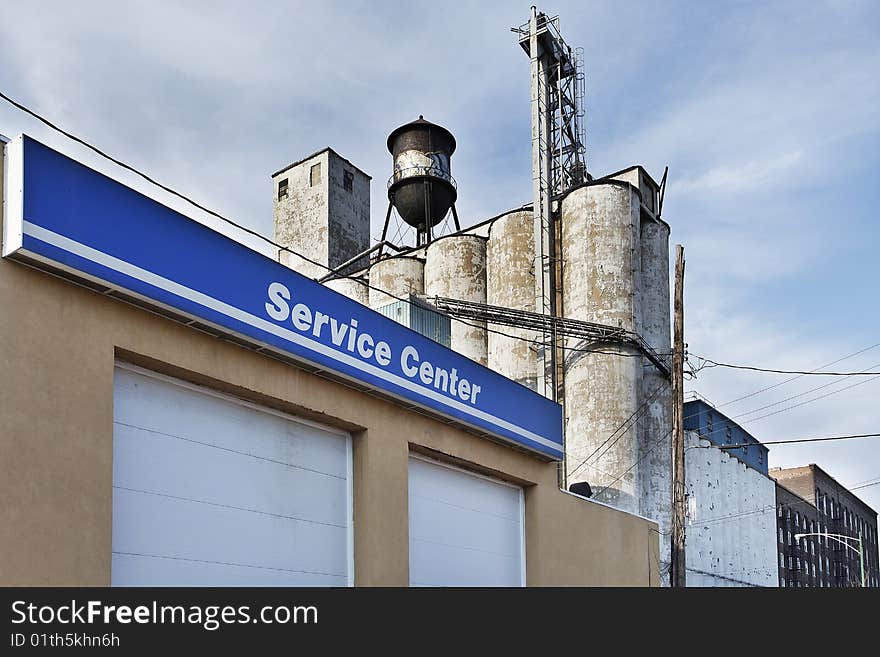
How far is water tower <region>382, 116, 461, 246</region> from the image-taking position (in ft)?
139

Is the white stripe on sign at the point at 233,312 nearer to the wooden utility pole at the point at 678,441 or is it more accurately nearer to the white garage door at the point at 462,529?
the white garage door at the point at 462,529

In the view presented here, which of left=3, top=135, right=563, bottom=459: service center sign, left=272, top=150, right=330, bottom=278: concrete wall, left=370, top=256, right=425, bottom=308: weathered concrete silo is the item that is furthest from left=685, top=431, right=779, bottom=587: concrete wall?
left=3, top=135, right=563, bottom=459: service center sign

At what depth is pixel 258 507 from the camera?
439 inches

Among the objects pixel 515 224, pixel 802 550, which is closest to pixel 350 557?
pixel 515 224

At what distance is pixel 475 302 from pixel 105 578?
87.6 ft

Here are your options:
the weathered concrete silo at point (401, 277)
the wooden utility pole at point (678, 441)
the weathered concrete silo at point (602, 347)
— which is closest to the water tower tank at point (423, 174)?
the weathered concrete silo at point (401, 277)

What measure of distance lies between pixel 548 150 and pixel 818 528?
53098 millimetres

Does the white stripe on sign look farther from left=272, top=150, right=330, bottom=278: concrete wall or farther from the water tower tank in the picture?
left=272, top=150, right=330, bottom=278: concrete wall

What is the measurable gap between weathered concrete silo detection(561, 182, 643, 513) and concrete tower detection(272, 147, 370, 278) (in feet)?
65.2

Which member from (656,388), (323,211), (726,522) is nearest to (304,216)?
(323,211)

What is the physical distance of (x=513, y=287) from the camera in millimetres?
33531
